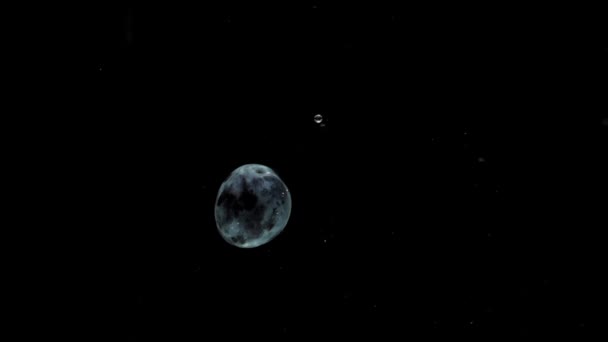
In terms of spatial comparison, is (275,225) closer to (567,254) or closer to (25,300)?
(567,254)

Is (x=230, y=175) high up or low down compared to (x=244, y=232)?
up

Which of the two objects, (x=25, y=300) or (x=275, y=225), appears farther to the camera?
(x=25, y=300)

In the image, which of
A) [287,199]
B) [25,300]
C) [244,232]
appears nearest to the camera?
[244,232]

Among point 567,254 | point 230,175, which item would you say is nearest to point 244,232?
point 230,175

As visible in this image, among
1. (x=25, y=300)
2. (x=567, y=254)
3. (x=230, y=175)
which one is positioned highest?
(x=230, y=175)

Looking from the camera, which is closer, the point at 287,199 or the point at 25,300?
the point at 287,199

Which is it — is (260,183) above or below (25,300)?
above

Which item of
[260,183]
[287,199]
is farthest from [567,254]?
[260,183]

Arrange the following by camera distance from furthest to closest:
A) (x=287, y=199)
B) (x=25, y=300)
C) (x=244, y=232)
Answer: (x=25, y=300)
(x=287, y=199)
(x=244, y=232)

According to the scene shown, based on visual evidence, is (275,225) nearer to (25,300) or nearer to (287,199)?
(287,199)
